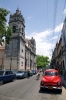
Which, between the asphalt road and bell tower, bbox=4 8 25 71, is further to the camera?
bell tower, bbox=4 8 25 71

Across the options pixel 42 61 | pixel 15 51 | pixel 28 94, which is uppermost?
pixel 15 51

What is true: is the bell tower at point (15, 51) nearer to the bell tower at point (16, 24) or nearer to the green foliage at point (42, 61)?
the bell tower at point (16, 24)

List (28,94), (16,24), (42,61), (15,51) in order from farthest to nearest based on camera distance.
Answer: (42,61) → (16,24) → (15,51) → (28,94)

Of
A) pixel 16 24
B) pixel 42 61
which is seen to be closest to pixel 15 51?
pixel 16 24

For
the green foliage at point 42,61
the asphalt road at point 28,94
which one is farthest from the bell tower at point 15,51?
the green foliage at point 42,61

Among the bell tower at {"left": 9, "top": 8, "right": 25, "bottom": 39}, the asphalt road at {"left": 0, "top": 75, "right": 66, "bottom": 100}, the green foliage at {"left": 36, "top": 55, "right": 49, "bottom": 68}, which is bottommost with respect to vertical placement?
the asphalt road at {"left": 0, "top": 75, "right": 66, "bottom": 100}

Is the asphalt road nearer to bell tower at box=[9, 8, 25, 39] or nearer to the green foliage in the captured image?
bell tower at box=[9, 8, 25, 39]

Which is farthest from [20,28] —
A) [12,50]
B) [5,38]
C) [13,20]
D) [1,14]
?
[1,14]

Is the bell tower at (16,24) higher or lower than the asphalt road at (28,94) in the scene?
higher

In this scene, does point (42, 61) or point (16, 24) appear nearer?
point (16, 24)

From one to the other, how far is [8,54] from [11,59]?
1.95m

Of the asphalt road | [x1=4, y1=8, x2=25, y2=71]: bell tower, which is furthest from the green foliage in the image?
the asphalt road

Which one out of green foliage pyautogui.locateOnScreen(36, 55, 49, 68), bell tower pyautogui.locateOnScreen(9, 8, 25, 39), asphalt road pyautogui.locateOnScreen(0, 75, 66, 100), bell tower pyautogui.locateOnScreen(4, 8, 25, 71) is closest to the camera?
asphalt road pyautogui.locateOnScreen(0, 75, 66, 100)

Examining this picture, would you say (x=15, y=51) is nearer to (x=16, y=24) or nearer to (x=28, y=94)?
(x=16, y=24)
